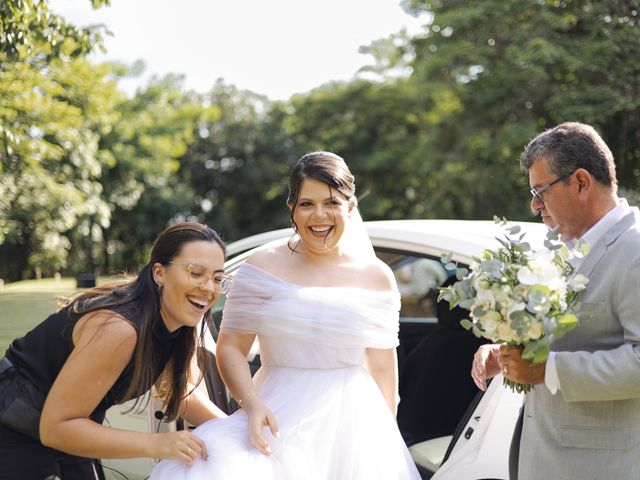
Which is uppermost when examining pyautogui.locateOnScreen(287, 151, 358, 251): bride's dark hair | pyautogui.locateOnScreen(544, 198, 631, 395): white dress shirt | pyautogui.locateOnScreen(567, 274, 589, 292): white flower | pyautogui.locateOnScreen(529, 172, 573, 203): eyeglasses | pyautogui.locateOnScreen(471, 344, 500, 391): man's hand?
pyautogui.locateOnScreen(287, 151, 358, 251): bride's dark hair

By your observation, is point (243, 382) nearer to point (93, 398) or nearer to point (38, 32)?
point (93, 398)

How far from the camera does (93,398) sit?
2.51m

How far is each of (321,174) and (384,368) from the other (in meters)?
0.83

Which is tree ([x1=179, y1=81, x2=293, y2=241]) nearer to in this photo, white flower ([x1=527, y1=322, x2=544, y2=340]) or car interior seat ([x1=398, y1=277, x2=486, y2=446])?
car interior seat ([x1=398, y1=277, x2=486, y2=446])

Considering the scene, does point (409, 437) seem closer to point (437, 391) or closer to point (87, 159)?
point (437, 391)

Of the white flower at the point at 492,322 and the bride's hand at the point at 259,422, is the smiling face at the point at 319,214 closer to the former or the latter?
the bride's hand at the point at 259,422

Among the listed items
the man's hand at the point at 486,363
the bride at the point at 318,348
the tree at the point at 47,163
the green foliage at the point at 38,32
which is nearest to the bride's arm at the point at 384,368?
the bride at the point at 318,348

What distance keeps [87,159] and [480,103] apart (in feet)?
45.9

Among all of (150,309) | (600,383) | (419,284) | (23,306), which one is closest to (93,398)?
(150,309)

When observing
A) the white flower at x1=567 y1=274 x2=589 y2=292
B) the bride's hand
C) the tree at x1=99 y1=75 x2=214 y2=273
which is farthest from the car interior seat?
the tree at x1=99 y1=75 x2=214 y2=273

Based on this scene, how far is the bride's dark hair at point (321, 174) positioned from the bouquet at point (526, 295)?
92 cm

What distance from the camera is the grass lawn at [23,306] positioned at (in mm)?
3807

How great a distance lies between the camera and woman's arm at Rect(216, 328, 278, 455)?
2.86m

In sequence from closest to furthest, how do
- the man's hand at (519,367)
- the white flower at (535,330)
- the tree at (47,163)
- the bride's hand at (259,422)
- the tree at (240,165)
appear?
the white flower at (535,330), the man's hand at (519,367), the bride's hand at (259,422), the tree at (47,163), the tree at (240,165)
